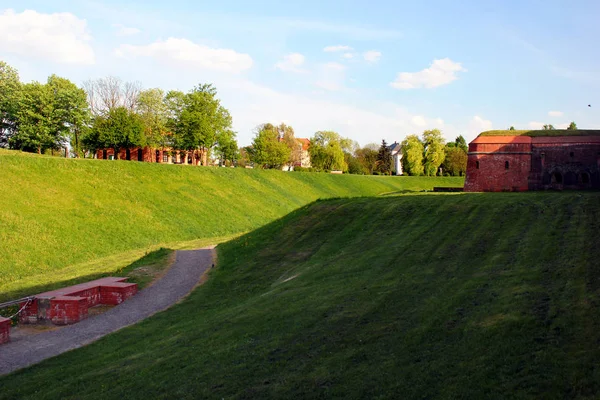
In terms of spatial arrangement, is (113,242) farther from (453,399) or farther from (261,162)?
(261,162)

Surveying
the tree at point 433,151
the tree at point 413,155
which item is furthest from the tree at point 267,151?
the tree at point 433,151

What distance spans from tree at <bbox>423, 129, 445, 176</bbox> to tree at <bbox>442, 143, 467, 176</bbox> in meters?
5.07

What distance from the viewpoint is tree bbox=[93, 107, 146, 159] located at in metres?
66.3

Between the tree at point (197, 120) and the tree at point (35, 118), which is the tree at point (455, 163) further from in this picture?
the tree at point (35, 118)

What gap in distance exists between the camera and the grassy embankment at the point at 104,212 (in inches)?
1153

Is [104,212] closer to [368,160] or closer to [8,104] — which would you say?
[8,104]

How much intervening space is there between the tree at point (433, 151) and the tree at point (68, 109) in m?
66.0

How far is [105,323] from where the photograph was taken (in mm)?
18469

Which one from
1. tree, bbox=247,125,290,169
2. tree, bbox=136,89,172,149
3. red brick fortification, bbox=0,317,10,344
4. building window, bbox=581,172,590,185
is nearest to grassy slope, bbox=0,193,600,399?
red brick fortification, bbox=0,317,10,344

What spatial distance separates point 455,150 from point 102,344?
4070 inches

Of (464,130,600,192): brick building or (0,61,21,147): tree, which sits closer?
(464,130,600,192): brick building

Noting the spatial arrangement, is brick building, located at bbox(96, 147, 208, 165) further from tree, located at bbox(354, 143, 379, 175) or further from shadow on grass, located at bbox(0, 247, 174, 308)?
shadow on grass, located at bbox(0, 247, 174, 308)

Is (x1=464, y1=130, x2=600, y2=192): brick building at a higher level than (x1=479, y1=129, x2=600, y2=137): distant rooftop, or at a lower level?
lower

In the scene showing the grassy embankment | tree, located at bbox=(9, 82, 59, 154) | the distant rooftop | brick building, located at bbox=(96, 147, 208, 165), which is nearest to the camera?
the grassy embankment
